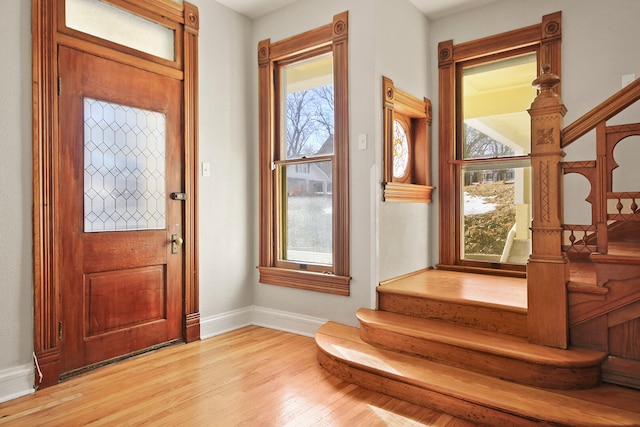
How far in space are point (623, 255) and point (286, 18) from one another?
10.4 ft

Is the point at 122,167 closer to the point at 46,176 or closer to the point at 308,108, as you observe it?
the point at 46,176

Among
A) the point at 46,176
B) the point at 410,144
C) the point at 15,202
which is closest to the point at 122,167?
the point at 46,176

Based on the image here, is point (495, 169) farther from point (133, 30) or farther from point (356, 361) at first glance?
point (133, 30)

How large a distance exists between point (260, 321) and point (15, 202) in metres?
2.19

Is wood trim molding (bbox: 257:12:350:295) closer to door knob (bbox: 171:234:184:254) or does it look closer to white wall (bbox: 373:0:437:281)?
white wall (bbox: 373:0:437:281)

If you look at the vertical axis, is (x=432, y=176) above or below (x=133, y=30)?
below

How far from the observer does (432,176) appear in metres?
4.04

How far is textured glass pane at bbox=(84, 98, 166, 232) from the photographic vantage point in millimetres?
2787

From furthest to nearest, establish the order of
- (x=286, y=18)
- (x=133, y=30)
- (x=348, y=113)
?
(x=286, y=18) < (x=348, y=113) < (x=133, y=30)

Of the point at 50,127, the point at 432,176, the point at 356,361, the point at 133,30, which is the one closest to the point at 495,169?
the point at 432,176

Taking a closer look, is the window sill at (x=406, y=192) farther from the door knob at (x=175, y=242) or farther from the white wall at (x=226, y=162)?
the door knob at (x=175, y=242)

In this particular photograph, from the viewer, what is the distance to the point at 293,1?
3604 mm

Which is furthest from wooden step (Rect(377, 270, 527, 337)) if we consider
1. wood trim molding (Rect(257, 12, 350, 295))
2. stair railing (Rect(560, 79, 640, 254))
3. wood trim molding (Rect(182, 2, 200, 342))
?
wood trim molding (Rect(182, 2, 200, 342))

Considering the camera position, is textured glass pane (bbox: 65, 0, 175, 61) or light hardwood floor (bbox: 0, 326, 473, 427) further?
textured glass pane (bbox: 65, 0, 175, 61)
